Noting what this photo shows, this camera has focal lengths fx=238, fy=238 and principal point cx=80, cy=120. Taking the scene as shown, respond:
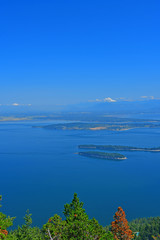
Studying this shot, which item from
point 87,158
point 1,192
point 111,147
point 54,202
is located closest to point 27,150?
point 87,158

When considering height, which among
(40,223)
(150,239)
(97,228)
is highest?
(97,228)

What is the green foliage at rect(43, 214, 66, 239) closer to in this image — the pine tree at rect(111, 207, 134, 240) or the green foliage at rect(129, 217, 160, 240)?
the pine tree at rect(111, 207, 134, 240)

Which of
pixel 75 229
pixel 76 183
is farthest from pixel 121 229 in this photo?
pixel 76 183

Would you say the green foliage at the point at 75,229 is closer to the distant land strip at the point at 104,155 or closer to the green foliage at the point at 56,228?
the green foliage at the point at 56,228

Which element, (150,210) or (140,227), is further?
(150,210)

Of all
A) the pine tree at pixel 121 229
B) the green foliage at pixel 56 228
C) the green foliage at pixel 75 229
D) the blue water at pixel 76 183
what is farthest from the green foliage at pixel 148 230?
the green foliage at pixel 56 228

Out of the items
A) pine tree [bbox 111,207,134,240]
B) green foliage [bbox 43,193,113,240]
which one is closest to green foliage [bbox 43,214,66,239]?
green foliage [bbox 43,193,113,240]

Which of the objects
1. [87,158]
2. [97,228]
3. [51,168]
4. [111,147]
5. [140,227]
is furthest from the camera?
[111,147]

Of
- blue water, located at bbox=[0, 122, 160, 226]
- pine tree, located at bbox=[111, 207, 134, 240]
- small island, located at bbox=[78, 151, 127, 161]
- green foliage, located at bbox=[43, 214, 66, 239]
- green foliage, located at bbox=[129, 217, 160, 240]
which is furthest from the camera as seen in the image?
small island, located at bbox=[78, 151, 127, 161]

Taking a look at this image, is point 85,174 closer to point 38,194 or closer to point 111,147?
point 38,194
